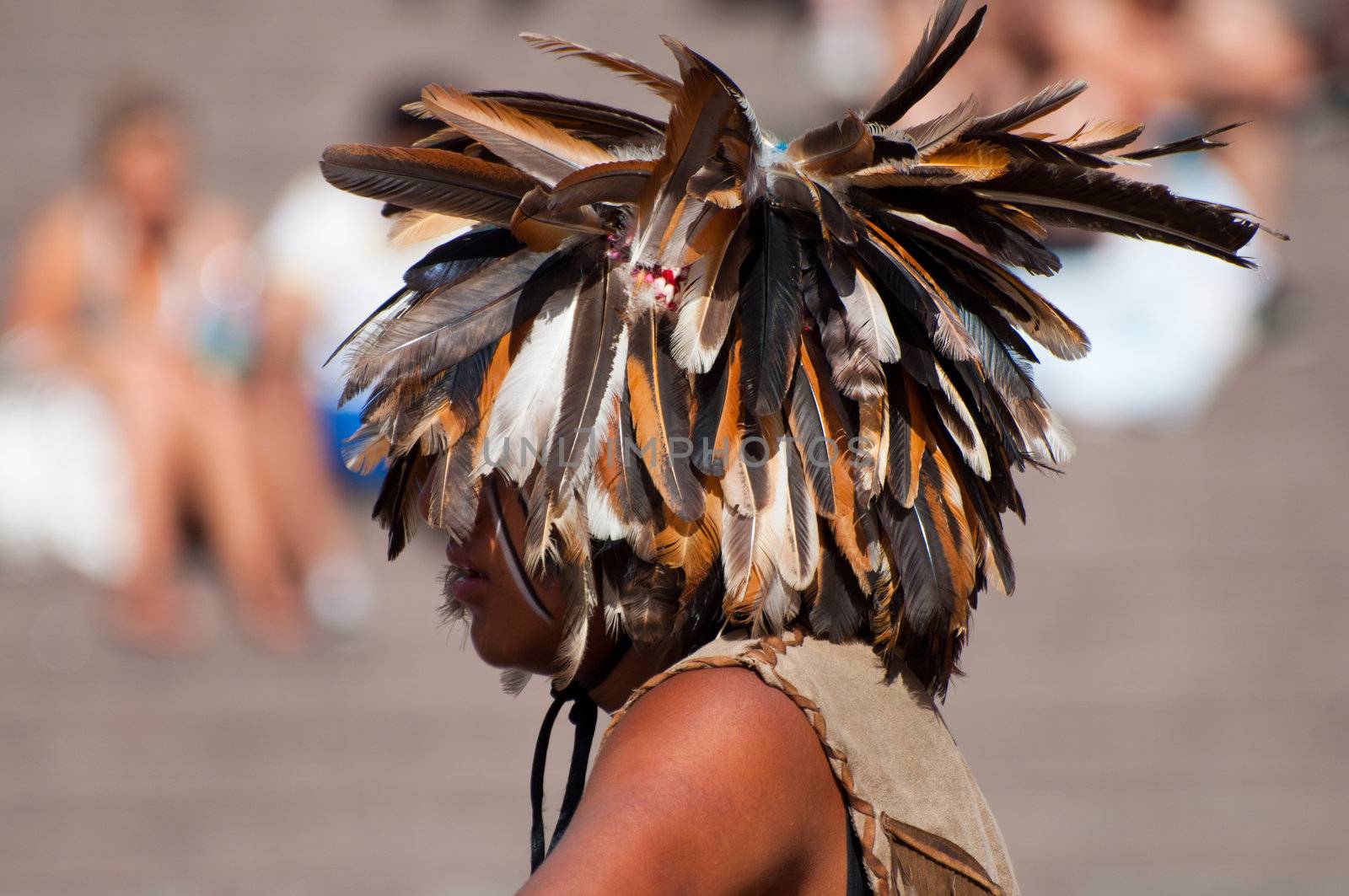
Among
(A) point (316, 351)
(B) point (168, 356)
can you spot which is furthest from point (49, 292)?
(A) point (316, 351)

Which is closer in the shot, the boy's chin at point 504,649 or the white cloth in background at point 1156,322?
the boy's chin at point 504,649

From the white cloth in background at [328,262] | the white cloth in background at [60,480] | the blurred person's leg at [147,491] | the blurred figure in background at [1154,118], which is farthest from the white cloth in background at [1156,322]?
the white cloth in background at [60,480]

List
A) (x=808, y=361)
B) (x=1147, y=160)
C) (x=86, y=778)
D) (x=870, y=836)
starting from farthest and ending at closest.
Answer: (x=86, y=778)
(x=1147, y=160)
(x=808, y=361)
(x=870, y=836)

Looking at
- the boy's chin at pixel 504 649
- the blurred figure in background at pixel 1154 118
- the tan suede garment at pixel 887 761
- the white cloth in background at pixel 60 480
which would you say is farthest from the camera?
the blurred figure in background at pixel 1154 118

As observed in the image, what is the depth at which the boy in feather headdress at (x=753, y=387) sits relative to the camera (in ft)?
5.29

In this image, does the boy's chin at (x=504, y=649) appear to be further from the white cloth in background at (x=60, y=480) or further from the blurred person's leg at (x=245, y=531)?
the white cloth in background at (x=60, y=480)

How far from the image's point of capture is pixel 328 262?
573cm

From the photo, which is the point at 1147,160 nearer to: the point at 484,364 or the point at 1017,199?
the point at 1017,199

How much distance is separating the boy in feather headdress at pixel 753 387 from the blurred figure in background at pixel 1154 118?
4251 millimetres

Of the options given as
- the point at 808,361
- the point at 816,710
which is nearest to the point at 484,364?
the point at 808,361

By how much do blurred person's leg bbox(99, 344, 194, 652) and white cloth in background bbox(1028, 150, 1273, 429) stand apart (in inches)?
157

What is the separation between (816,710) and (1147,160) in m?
1.03

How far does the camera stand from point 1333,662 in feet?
19.5

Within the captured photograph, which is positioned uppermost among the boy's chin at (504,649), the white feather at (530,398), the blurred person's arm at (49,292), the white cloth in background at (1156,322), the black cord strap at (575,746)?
the blurred person's arm at (49,292)
